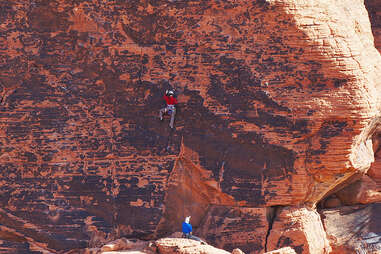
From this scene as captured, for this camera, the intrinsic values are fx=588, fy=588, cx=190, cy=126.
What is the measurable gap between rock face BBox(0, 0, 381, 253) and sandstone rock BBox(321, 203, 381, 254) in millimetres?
1379

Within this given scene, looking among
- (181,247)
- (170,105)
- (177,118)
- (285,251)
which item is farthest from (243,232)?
(170,105)

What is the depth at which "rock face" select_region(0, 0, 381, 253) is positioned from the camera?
12906 millimetres

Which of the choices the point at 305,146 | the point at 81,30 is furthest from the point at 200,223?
the point at 81,30

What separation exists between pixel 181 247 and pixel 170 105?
124 inches

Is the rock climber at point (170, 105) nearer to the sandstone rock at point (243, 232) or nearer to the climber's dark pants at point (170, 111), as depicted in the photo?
the climber's dark pants at point (170, 111)

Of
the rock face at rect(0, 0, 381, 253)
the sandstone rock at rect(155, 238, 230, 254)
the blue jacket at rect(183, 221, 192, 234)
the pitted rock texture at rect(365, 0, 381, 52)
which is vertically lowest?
the sandstone rock at rect(155, 238, 230, 254)

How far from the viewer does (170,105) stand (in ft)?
42.7

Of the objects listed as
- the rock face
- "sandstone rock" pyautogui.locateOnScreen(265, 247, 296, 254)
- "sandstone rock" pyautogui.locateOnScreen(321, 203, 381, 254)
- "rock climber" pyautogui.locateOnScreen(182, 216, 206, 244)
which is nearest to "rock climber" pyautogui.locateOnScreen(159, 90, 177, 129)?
the rock face

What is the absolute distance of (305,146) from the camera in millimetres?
13008

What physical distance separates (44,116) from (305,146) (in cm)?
591

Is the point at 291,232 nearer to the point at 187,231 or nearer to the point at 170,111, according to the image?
the point at 187,231

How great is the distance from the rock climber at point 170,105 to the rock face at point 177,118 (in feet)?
0.63

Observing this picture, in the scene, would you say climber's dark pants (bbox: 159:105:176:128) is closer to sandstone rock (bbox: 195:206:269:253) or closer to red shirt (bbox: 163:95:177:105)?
red shirt (bbox: 163:95:177:105)

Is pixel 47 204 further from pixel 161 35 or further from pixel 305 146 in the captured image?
pixel 305 146
